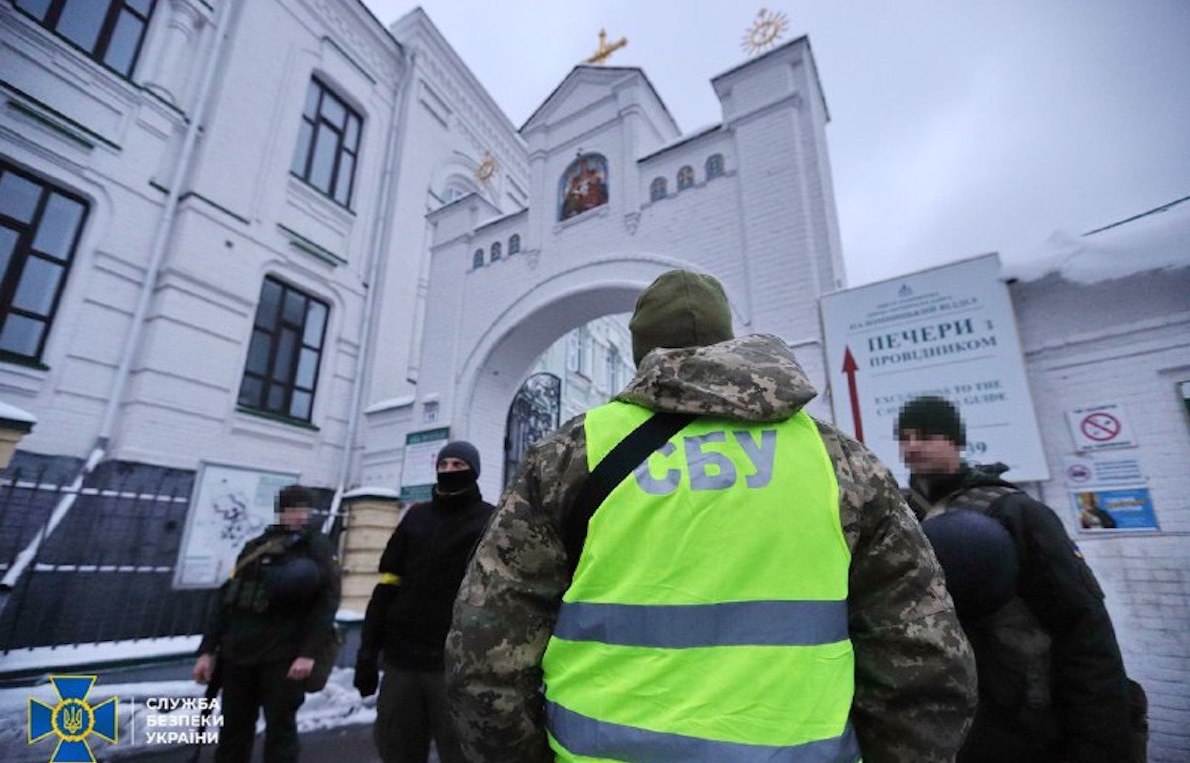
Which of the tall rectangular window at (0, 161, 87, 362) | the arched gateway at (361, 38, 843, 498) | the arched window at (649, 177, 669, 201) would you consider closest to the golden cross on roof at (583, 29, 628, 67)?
the arched gateway at (361, 38, 843, 498)

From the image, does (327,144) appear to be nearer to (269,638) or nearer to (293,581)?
(293,581)

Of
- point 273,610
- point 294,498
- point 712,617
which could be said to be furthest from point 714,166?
point 712,617

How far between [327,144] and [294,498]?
8496 mm

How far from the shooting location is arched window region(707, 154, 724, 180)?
22.0 feet

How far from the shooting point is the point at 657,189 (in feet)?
23.5

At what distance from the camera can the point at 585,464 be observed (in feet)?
3.57

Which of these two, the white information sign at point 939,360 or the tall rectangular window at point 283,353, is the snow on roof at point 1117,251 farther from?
the tall rectangular window at point 283,353

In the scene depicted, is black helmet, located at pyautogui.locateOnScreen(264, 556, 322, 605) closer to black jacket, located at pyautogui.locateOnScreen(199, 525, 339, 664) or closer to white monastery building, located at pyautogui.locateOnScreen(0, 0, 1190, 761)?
black jacket, located at pyautogui.locateOnScreen(199, 525, 339, 664)

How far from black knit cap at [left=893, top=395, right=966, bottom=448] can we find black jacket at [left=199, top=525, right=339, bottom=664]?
10.2 feet

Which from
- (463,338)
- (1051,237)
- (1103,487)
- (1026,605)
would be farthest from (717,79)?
(1026,605)

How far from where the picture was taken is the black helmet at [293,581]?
2.83 m

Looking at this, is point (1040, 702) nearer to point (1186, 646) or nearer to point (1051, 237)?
point (1186, 646)

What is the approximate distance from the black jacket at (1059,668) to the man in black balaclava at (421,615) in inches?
83.6

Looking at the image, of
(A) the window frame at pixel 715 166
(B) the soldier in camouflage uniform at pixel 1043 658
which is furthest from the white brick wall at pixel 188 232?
(B) the soldier in camouflage uniform at pixel 1043 658
